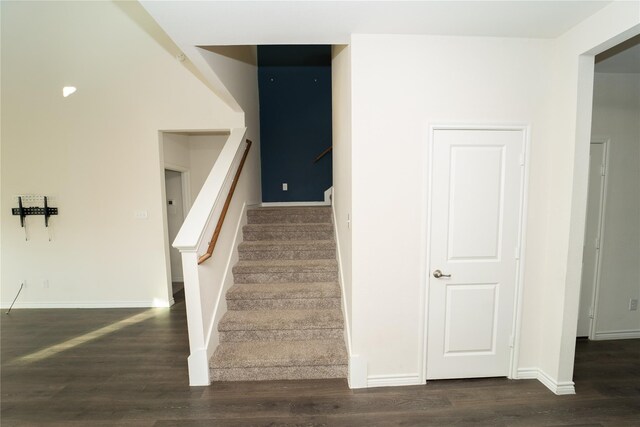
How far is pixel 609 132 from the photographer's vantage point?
2.69 metres

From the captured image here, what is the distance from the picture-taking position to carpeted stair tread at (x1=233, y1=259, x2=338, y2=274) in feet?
9.79

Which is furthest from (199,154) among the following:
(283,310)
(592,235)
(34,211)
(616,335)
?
(616,335)

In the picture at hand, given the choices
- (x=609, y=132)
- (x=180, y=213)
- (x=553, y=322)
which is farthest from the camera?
(x=180, y=213)

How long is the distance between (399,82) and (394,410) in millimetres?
2367

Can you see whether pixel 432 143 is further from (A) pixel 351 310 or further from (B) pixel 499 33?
(A) pixel 351 310

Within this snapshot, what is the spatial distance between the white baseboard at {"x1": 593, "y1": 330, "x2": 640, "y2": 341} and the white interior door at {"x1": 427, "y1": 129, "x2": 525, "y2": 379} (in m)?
1.52

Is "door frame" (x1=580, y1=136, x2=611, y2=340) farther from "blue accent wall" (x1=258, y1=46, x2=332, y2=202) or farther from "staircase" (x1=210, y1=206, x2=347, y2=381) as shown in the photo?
"blue accent wall" (x1=258, y1=46, x2=332, y2=202)

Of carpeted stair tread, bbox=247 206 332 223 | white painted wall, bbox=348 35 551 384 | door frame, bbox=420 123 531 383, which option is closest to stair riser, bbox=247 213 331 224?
carpeted stair tread, bbox=247 206 332 223

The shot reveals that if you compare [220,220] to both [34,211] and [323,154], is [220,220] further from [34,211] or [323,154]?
[34,211]

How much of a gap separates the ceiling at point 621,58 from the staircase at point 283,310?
9.88 feet

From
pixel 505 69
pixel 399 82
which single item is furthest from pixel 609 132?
pixel 399 82

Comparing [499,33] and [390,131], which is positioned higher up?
[499,33]

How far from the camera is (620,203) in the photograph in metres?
2.75

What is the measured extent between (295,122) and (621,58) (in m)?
3.95
